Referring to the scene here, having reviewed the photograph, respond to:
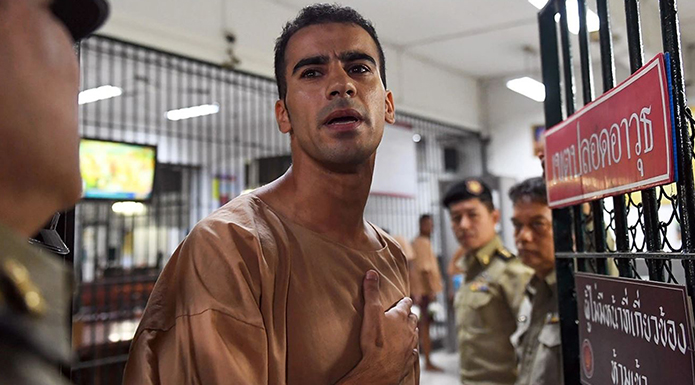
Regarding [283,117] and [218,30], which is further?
[218,30]

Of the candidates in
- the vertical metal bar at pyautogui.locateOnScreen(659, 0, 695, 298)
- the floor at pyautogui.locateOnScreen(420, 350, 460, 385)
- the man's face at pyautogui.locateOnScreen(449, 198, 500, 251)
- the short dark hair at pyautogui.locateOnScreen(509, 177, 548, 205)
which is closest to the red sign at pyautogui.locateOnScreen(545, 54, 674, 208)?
the vertical metal bar at pyautogui.locateOnScreen(659, 0, 695, 298)

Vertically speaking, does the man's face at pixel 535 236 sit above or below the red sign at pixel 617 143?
below

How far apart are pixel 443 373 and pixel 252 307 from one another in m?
5.62

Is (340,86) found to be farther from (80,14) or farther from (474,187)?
(474,187)

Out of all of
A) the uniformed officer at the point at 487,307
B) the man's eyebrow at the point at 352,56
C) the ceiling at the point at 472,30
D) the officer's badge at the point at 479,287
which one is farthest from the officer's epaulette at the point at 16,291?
the ceiling at the point at 472,30

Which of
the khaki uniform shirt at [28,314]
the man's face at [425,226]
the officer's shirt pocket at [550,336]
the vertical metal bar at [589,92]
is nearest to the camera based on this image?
the khaki uniform shirt at [28,314]

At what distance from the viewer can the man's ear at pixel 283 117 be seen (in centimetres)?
139

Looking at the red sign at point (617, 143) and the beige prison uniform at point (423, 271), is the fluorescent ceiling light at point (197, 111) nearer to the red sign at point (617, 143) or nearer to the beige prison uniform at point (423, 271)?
the beige prison uniform at point (423, 271)

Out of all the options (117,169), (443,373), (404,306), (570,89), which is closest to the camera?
(404,306)

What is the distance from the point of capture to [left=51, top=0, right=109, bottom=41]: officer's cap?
25.9 inches

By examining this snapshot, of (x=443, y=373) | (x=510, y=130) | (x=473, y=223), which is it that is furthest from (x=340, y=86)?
(x=510, y=130)

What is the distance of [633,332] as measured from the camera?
4.17 feet

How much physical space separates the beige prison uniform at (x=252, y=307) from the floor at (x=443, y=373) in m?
4.89

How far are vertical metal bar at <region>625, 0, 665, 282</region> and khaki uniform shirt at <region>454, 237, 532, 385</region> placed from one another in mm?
1806
